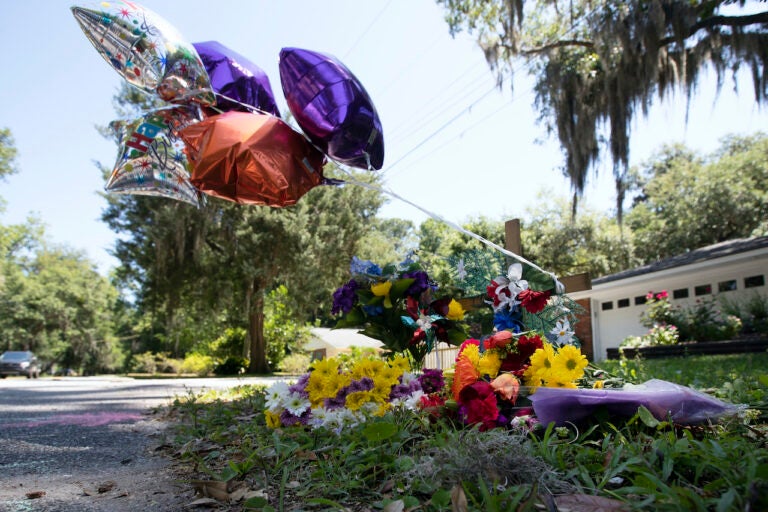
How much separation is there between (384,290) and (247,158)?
116 centimetres

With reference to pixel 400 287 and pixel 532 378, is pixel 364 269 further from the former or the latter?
pixel 532 378

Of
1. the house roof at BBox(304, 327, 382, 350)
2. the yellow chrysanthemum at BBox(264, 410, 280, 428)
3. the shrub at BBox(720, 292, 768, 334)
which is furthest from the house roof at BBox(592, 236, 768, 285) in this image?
the yellow chrysanthemum at BBox(264, 410, 280, 428)

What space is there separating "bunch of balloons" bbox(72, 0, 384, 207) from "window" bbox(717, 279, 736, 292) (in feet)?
36.4

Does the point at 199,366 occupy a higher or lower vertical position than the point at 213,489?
lower

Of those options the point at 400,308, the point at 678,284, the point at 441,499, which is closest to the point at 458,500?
the point at 441,499

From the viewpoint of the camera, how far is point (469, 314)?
11.8 ft

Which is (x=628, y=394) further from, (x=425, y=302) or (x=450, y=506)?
(x=425, y=302)

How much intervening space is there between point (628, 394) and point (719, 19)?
8.84 m

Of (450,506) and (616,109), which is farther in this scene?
(616,109)

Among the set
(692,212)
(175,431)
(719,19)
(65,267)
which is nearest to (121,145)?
(175,431)

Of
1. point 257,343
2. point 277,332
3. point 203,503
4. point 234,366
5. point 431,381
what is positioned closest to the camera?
point 203,503

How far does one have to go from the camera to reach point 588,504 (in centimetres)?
118

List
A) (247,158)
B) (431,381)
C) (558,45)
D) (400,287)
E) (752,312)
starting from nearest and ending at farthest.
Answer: (431,381) → (247,158) → (400,287) → (752,312) → (558,45)

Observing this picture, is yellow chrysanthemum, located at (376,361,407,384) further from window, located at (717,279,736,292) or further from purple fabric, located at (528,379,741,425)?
window, located at (717,279,736,292)
